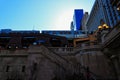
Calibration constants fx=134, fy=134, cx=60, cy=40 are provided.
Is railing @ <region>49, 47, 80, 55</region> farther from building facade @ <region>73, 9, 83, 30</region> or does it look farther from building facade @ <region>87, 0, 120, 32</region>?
building facade @ <region>73, 9, 83, 30</region>

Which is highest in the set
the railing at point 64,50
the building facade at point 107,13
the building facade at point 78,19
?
the building facade at point 78,19

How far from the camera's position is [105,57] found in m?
19.2

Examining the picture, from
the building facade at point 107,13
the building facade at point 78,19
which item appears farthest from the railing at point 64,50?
the building facade at point 78,19

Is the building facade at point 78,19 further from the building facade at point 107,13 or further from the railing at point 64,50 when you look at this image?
the railing at point 64,50

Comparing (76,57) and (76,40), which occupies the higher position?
(76,40)

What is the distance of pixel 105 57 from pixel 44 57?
8723 mm

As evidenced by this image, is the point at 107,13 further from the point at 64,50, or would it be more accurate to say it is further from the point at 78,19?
the point at 78,19

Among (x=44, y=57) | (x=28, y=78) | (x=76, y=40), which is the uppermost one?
(x=76, y=40)

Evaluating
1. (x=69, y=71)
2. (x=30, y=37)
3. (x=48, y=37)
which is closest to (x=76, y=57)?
(x=69, y=71)

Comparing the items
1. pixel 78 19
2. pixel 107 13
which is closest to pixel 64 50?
pixel 107 13

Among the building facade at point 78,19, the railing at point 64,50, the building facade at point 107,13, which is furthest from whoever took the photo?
the building facade at point 78,19

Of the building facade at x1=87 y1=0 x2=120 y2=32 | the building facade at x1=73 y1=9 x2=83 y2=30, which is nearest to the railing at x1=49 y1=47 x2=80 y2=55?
the building facade at x1=87 y1=0 x2=120 y2=32

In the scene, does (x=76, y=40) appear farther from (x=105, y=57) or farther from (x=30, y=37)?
(x=105, y=57)

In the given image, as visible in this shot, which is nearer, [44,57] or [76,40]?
[44,57]
